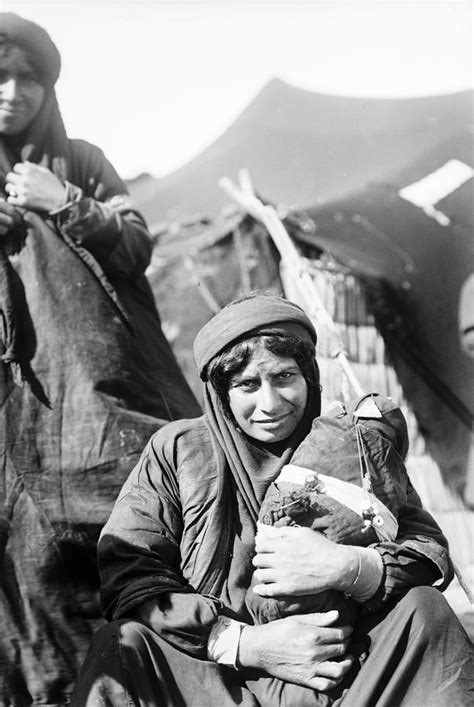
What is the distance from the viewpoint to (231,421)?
254 centimetres

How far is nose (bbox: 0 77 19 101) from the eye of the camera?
331 cm

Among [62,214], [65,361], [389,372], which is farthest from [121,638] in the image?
[389,372]

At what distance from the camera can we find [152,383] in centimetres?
337

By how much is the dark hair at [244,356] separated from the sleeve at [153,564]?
21 centimetres

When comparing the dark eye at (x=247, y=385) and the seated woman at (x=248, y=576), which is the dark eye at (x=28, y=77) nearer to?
the seated woman at (x=248, y=576)

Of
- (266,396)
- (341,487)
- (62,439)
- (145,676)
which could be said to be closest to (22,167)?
(62,439)

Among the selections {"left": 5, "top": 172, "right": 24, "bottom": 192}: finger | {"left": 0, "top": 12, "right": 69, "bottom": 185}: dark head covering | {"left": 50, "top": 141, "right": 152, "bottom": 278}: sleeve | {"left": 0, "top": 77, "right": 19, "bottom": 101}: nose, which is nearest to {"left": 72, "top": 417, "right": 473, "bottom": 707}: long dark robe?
{"left": 50, "top": 141, "right": 152, "bottom": 278}: sleeve

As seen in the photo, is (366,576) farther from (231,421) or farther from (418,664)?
(231,421)

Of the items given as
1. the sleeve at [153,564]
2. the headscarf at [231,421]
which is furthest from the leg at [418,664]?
the headscarf at [231,421]

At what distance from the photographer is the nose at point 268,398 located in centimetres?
244

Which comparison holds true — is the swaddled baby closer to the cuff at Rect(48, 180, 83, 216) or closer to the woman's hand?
the woman's hand

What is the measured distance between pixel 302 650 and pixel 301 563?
0.59 ft

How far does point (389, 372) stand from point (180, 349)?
46.6 inches

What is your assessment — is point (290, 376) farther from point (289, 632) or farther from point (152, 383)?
point (152, 383)
